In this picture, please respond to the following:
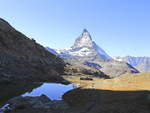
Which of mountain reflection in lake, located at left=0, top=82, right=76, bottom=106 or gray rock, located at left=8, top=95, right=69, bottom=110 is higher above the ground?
mountain reflection in lake, located at left=0, top=82, right=76, bottom=106

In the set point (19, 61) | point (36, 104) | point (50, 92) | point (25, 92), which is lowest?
point (36, 104)

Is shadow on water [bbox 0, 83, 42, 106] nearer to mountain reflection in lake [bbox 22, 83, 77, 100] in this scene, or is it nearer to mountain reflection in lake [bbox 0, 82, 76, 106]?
mountain reflection in lake [bbox 0, 82, 76, 106]

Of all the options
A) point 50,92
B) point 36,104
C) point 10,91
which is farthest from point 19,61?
point 36,104

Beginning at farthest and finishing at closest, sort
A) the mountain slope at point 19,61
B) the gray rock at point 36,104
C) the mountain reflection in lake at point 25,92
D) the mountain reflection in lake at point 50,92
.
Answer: the mountain slope at point 19,61 < the mountain reflection in lake at point 50,92 < the mountain reflection in lake at point 25,92 < the gray rock at point 36,104

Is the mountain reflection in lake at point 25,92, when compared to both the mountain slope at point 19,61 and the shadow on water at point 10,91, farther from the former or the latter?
the mountain slope at point 19,61

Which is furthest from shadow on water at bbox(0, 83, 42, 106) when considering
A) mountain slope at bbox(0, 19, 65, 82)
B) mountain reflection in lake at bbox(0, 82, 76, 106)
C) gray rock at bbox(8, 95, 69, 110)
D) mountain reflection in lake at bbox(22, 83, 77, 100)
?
mountain slope at bbox(0, 19, 65, 82)

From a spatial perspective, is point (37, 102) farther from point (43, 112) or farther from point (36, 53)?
point (36, 53)

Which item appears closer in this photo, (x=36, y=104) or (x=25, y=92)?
(x=36, y=104)

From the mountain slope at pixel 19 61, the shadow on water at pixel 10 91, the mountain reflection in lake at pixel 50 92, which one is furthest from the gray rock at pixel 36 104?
the mountain slope at pixel 19 61

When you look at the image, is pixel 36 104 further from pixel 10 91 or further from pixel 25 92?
pixel 10 91

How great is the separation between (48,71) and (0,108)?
104m

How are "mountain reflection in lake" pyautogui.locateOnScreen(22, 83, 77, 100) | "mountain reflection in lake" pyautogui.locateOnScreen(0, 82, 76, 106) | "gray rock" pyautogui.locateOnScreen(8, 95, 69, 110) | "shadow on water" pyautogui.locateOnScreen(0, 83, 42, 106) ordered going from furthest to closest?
1. "mountain reflection in lake" pyautogui.locateOnScreen(22, 83, 77, 100)
2. "mountain reflection in lake" pyautogui.locateOnScreen(0, 82, 76, 106)
3. "shadow on water" pyautogui.locateOnScreen(0, 83, 42, 106)
4. "gray rock" pyautogui.locateOnScreen(8, 95, 69, 110)

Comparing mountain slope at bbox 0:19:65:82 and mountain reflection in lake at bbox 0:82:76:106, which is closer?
mountain reflection in lake at bbox 0:82:76:106

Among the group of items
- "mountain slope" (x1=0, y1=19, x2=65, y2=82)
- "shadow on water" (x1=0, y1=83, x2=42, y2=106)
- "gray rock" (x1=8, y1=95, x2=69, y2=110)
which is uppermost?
"mountain slope" (x1=0, y1=19, x2=65, y2=82)
